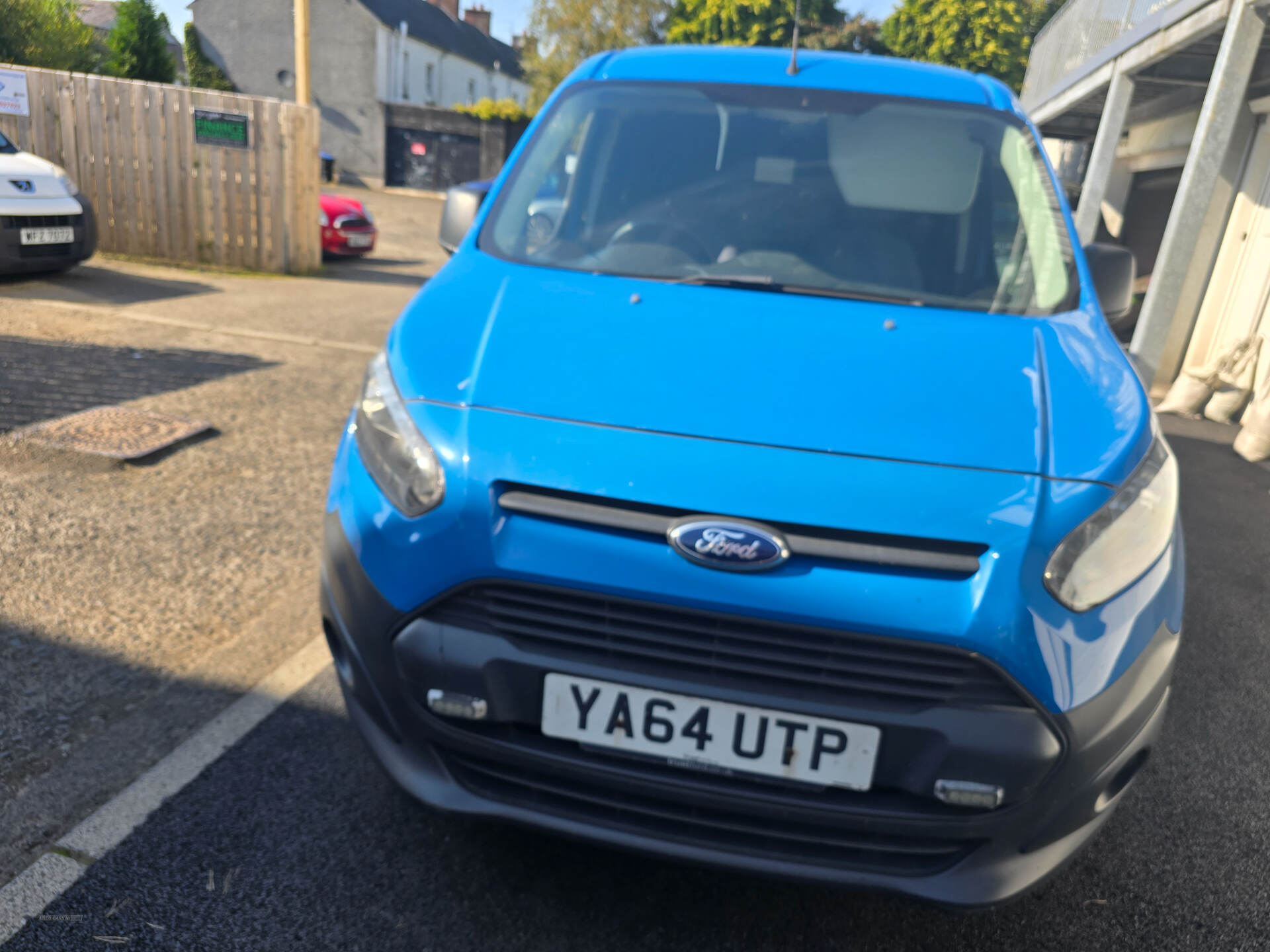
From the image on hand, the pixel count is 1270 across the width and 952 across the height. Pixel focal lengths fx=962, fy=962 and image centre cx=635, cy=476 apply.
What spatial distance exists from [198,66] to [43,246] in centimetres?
3874

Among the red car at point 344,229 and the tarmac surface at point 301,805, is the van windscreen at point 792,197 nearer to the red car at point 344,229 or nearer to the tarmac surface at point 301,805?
the tarmac surface at point 301,805

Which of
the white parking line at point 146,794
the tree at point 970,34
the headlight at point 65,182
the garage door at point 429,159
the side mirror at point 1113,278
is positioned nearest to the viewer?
the white parking line at point 146,794

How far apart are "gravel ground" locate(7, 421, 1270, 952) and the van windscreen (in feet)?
4.69

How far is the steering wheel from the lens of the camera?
2.68 metres

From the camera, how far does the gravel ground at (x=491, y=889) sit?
6.56ft

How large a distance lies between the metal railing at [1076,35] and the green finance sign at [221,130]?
403 inches

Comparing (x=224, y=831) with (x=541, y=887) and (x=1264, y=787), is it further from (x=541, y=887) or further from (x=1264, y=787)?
(x=1264, y=787)

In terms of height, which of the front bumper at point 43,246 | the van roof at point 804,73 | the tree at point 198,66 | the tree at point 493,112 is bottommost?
the front bumper at point 43,246

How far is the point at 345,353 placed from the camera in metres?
7.55

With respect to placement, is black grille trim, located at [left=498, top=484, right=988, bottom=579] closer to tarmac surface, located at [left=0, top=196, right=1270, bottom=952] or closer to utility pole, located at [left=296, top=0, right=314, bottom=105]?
tarmac surface, located at [left=0, top=196, right=1270, bottom=952]

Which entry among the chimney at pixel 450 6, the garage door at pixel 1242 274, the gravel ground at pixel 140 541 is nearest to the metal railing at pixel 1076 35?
the garage door at pixel 1242 274

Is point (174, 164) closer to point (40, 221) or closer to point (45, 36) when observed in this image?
point (40, 221)

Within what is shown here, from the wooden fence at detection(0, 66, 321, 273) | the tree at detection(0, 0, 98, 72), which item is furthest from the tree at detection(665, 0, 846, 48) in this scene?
the wooden fence at detection(0, 66, 321, 273)

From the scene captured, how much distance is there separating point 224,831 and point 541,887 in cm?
76
